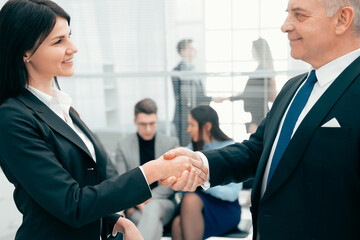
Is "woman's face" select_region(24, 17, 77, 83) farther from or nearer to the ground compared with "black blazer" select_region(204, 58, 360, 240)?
farther from the ground

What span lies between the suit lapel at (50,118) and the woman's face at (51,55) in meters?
0.11

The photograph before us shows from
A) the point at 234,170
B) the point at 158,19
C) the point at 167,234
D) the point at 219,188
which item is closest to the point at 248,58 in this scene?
the point at 158,19

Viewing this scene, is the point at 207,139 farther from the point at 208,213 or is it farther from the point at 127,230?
the point at 127,230

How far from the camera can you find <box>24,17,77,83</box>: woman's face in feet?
5.55

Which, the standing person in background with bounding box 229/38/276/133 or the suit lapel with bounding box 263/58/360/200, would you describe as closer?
the suit lapel with bounding box 263/58/360/200

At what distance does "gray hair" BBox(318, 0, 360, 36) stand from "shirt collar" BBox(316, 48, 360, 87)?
9 cm

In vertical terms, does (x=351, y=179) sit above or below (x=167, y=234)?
above

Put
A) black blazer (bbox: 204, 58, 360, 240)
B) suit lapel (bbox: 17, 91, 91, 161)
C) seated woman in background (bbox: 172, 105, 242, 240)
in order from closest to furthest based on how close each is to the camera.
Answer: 1. black blazer (bbox: 204, 58, 360, 240)
2. suit lapel (bbox: 17, 91, 91, 161)
3. seated woman in background (bbox: 172, 105, 242, 240)

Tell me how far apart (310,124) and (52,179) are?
89 cm

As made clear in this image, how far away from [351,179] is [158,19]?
10.8 feet

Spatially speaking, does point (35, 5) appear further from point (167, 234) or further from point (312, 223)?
point (167, 234)

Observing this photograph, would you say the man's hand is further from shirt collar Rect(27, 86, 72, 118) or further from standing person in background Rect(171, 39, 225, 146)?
standing person in background Rect(171, 39, 225, 146)

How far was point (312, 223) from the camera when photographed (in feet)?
5.16

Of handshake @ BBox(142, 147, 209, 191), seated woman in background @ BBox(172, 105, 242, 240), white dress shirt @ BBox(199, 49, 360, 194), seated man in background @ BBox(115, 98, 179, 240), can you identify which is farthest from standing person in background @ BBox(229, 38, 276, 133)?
white dress shirt @ BBox(199, 49, 360, 194)
